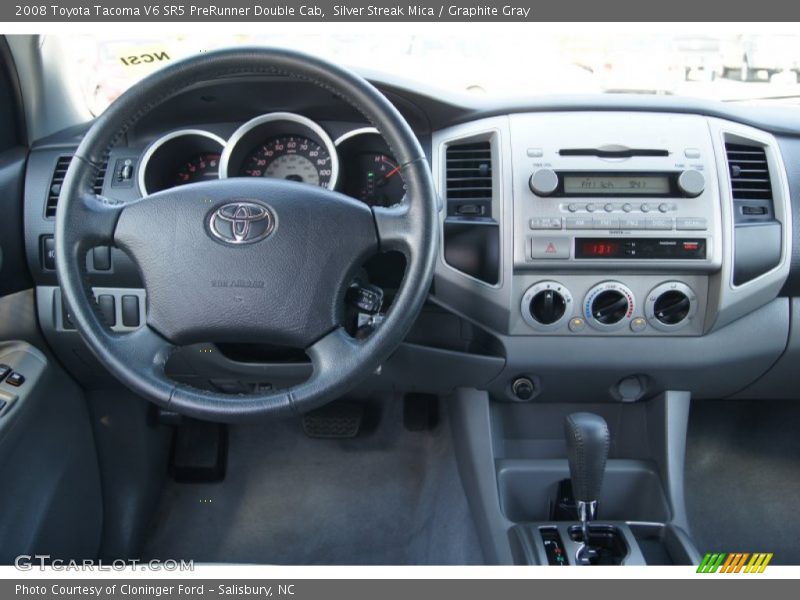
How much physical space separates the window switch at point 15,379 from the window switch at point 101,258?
0.34m

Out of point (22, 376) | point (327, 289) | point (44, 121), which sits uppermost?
point (44, 121)

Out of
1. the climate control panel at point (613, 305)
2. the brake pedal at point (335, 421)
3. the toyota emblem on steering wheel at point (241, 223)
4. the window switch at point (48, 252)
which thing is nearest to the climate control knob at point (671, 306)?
the climate control panel at point (613, 305)

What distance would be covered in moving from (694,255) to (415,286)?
71cm

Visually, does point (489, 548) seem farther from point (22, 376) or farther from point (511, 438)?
point (22, 376)

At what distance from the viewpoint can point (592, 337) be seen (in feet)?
5.21

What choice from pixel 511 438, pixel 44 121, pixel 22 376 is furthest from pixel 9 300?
pixel 511 438

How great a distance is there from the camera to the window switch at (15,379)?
165 centimetres

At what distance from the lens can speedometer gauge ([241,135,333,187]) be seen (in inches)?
62.7

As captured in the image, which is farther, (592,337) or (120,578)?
(592,337)

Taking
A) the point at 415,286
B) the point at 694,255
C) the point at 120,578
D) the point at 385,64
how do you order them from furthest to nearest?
the point at 385,64, the point at 694,255, the point at 120,578, the point at 415,286

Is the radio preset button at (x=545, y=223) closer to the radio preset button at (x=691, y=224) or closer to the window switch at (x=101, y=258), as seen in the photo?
the radio preset button at (x=691, y=224)

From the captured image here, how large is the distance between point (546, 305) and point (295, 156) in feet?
2.21

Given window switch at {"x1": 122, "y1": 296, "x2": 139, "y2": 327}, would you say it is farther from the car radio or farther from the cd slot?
the cd slot

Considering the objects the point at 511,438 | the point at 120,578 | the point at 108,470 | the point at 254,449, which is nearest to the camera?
the point at 120,578
